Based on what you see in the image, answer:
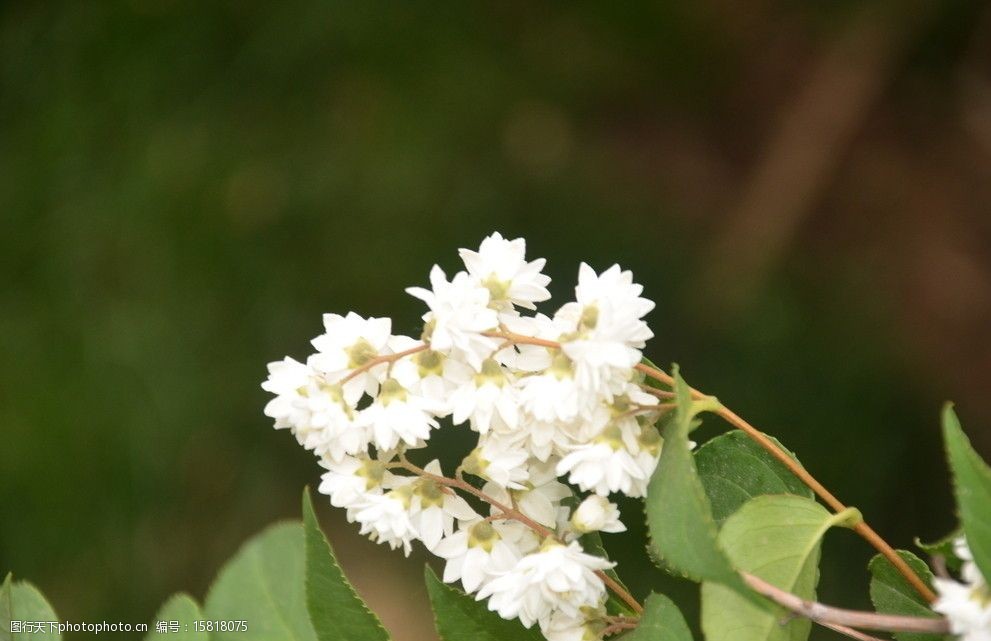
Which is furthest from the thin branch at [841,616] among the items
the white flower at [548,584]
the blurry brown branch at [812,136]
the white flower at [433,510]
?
the blurry brown branch at [812,136]

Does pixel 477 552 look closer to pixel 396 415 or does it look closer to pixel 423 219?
pixel 396 415

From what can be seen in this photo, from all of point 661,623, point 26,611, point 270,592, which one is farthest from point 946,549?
point 26,611

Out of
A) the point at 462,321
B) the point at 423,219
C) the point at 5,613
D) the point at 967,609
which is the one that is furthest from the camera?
the point at 423,219

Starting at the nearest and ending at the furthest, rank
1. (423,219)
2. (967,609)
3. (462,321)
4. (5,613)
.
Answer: (967,609), (462,321), (5,613), (423,219)

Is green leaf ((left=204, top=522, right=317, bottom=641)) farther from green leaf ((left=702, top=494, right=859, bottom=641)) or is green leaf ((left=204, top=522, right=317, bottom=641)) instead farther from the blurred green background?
the blurred green background

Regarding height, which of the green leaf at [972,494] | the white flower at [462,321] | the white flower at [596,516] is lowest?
the white flower at [596,516]

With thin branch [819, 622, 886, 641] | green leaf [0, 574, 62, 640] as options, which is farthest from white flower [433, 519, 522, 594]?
green leaf [0, 574, 62, 640]

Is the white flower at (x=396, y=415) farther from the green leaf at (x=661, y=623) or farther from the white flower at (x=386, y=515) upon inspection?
the green leaf at (x=661, y=623)
